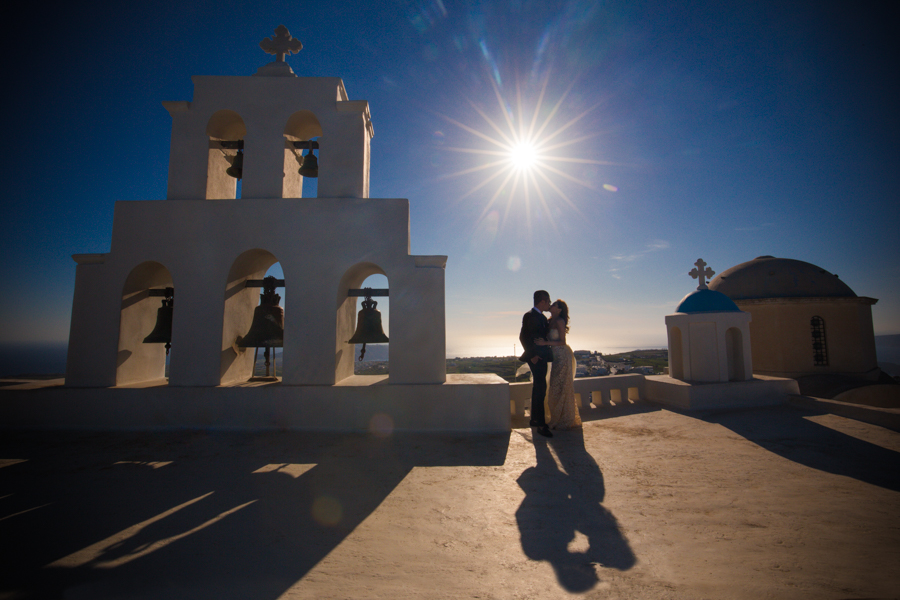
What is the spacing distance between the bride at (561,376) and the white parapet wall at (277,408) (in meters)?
0.95

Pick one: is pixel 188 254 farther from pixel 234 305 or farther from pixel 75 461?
pixel 75 461

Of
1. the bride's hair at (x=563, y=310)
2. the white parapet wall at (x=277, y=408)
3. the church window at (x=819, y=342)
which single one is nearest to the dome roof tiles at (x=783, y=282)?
the church window at (x=819, y=342)

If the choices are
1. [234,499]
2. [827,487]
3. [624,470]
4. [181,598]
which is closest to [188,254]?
[234,499]

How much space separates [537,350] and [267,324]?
5067 mm

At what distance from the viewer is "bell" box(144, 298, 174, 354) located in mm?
7082

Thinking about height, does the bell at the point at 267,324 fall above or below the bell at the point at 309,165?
below

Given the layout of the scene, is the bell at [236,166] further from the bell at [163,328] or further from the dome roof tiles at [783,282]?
Answer: the dome roof tiles at [783,282]

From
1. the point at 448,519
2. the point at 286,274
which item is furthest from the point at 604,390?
the point at 286,274

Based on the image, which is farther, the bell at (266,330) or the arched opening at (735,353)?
the arched opening at (735,353)

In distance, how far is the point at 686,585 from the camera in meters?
2.42

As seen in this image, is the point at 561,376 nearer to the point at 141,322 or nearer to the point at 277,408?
the point at 277,408

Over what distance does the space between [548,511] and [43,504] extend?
193 inches

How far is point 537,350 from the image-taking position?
6.56 m

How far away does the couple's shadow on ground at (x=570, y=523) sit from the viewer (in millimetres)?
2670
